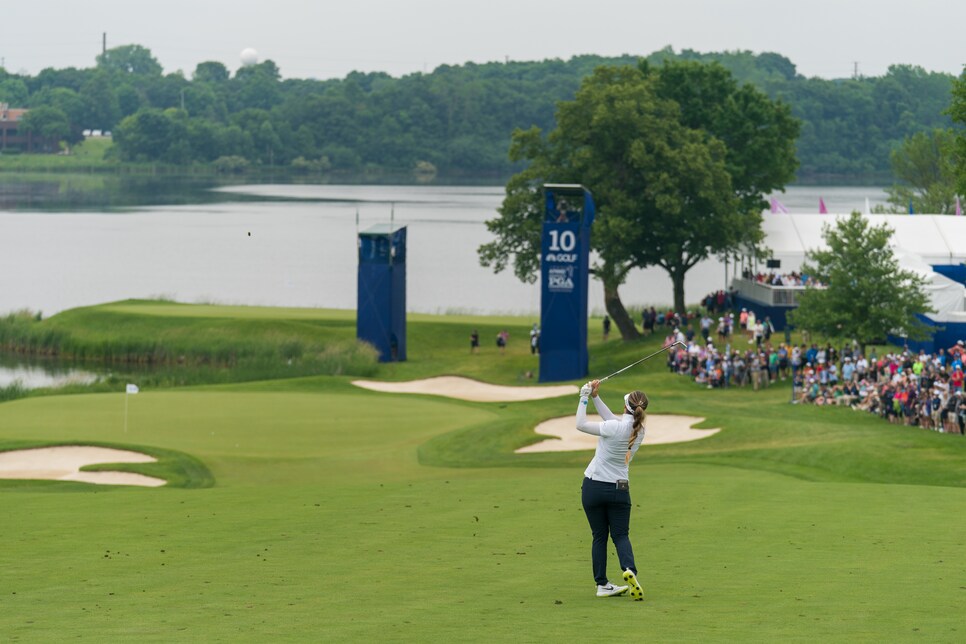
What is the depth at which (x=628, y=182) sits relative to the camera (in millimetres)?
63094

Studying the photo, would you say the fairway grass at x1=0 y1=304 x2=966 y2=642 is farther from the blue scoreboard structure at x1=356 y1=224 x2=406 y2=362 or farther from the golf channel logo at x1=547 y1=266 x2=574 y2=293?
the blue scoreboard structure at x1=356 y1=224 x2=406 y2=362

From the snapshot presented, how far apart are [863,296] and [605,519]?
3617 cm

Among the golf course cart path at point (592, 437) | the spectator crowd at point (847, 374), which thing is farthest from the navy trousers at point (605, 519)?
the spectator crowd at point (847, 374)

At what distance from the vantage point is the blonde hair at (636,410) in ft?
45.1

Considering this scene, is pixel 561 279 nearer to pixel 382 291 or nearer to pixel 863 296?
pixel 382 291

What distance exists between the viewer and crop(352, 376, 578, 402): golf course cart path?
45469 millimetres

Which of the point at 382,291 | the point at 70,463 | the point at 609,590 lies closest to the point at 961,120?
the point at 382,291

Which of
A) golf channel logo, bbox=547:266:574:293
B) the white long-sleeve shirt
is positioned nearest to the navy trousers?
the white long-sleeve shirt

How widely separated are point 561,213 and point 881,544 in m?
37.4

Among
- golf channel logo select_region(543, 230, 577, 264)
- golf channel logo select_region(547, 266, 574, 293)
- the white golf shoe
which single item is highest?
golf channel logo select_region(543, 230, 577, 264)

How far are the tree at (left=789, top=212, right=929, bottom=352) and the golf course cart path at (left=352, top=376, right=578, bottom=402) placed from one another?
9.22 metres

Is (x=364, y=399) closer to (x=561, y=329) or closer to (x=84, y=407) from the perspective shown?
(x=84, y=407)

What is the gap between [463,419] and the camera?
38125mm

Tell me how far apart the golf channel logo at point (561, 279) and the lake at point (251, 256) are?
21.0 meters
